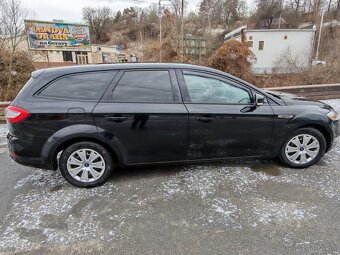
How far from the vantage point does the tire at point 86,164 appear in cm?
305

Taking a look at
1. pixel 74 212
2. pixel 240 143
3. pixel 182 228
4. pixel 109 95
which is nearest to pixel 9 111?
pixel 109 95

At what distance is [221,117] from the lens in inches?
126

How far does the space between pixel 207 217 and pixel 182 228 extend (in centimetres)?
32

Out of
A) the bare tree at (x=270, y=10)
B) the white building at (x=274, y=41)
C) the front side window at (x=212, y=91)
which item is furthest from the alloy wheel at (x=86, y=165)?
the bare tree at (x=270, y=10)

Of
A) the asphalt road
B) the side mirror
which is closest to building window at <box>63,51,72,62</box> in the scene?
the asphalt road

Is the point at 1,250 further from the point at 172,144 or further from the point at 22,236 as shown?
the point at 172,144

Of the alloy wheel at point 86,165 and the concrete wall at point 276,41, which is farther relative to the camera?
the concrete wall at point 276,41

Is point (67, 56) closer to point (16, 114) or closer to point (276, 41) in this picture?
point (276, 41)

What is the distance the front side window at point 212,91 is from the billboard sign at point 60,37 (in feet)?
96.8

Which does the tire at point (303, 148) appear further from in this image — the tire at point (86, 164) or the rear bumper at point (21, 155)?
the rear bumper at point (21, 155)

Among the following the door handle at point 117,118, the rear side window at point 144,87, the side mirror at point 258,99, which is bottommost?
the door handle at point 117,118

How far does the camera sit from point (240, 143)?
133 inches

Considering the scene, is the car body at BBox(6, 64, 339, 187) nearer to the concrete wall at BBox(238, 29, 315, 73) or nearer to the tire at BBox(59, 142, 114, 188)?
the tire at BBox(59, 142, 114, 188)

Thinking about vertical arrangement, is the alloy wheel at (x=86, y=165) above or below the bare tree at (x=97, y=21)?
below
